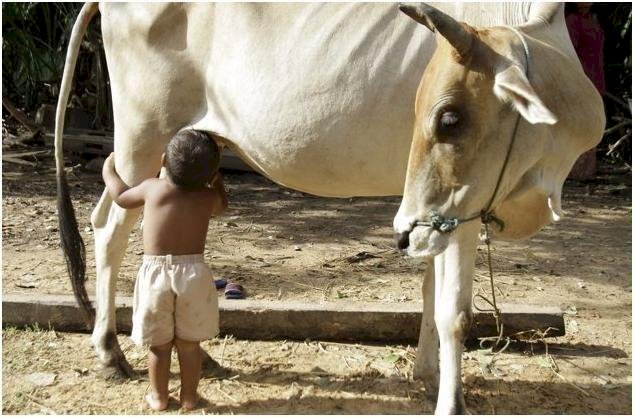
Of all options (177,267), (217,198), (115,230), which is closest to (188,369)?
(177,267)

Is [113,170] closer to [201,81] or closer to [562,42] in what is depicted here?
[201,81]

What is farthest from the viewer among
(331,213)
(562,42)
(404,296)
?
(331,213)

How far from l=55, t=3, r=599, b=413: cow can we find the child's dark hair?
23cm

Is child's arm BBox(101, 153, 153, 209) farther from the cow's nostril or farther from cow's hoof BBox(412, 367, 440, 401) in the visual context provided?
cow's hoof BBox(412, 367, 440, 401)

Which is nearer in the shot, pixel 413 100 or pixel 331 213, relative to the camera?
pixel 413 100

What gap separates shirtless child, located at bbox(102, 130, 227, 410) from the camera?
110 inches

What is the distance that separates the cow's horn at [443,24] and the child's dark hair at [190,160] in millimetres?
991

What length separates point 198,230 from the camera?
2.86 m

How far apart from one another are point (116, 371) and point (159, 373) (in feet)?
1.52

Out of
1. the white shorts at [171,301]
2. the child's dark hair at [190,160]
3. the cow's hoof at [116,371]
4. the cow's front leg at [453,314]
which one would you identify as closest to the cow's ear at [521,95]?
the cow's front leg at [453,314]

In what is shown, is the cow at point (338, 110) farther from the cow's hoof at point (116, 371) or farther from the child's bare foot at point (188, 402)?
the child's bare foot at point (188, 402)

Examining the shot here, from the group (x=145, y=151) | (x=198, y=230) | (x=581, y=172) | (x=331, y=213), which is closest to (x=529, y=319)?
(x=198, y=230)

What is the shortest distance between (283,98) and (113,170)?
0.87 metres

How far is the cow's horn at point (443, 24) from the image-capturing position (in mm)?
2123
